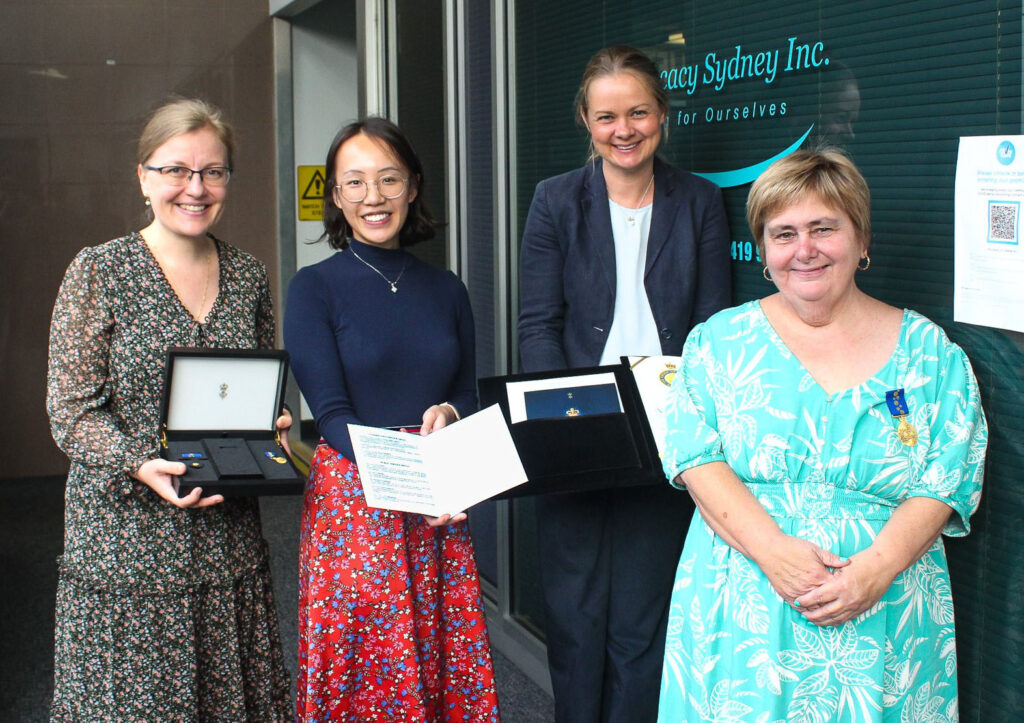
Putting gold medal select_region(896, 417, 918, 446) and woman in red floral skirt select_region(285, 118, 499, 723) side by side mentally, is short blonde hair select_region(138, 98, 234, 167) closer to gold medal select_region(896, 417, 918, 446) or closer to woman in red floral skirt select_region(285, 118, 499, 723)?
woman in red floral skirt select_region(285, 118, 499, 723)

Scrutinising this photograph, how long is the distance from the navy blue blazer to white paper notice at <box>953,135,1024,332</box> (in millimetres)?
590

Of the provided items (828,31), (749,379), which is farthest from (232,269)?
(828,31)

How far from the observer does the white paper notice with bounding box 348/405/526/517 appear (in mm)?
2125

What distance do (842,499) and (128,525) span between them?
1.41 metres

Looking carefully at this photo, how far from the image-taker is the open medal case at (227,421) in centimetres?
213

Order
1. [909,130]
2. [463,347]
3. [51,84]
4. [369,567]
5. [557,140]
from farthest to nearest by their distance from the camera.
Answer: [51,84]
[557,140]
[463,347]
[369,567]
[909,130]

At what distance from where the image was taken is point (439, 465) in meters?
2.23

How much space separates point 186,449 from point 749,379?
1121mm

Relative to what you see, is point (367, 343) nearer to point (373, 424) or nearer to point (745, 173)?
point (373, 424)

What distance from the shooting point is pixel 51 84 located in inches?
233

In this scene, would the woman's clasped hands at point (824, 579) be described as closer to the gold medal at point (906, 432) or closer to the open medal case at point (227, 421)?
the gold medal at point (906, 432)

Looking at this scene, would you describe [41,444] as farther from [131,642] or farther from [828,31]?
[828,31]

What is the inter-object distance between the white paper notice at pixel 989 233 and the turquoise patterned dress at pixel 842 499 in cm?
17

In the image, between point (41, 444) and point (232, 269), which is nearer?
point (232, 269)
